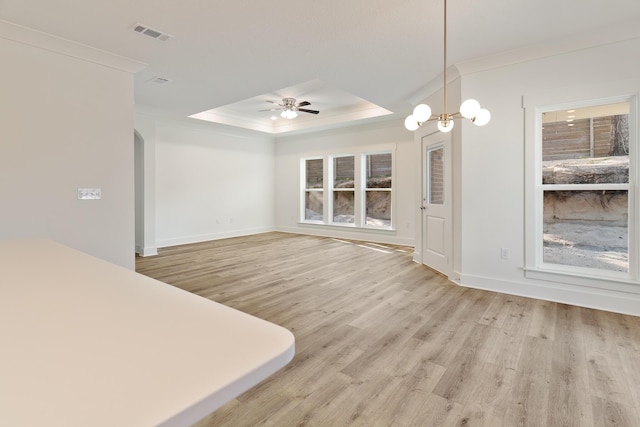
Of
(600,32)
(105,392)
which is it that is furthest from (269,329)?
(600,32)

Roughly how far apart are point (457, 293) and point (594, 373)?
1.57 metres

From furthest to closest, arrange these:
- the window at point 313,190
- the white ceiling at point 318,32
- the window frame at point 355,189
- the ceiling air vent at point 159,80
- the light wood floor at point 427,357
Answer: the window at point 313,190
the window frame at point 355,189
the ceiling air vent at point 159,80
the white ceiling at point 318,32
the light wood floor at point 427,357

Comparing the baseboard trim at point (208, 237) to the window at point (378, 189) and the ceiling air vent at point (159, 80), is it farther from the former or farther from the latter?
the ceiling air vent at point (159, 80)

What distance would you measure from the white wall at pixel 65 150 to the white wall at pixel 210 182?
8.75ft

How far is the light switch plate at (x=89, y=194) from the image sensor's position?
10.6ft

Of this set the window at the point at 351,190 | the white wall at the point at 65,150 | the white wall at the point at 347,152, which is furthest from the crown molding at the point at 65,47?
the window at the point at 351,190

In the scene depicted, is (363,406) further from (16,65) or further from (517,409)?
(16,65)

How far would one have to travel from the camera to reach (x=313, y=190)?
827 cm

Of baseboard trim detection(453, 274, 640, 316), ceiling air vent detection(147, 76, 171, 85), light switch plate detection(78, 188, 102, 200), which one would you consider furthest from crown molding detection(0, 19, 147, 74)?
baseboard trim detection(453, 274, 640, 316)

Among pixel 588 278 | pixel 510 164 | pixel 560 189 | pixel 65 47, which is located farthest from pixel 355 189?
pixel 65 47

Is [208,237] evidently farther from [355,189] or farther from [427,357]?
[427,357]

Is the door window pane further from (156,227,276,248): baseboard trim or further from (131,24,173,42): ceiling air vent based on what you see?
(156,227,276,248): baseboard trim

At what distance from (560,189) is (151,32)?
4378mm

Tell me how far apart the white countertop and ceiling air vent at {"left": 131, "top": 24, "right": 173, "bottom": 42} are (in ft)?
9.27
